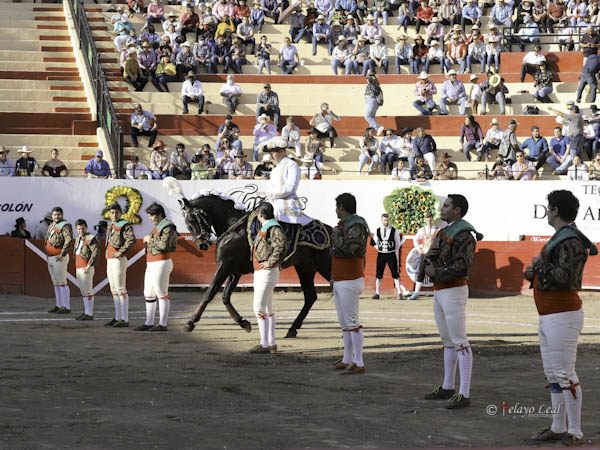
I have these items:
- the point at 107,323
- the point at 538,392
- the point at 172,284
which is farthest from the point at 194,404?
the point at 172,284

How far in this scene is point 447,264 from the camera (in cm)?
862

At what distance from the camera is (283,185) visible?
1280 centimetres

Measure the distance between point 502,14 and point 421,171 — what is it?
9.58 meters

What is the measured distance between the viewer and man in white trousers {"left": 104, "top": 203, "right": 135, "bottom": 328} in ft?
48.5

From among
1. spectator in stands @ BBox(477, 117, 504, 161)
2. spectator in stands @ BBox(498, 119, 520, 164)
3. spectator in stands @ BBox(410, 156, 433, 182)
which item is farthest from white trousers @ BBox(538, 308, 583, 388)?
spectator in stands @ BBox(477, 117, 504, 161)

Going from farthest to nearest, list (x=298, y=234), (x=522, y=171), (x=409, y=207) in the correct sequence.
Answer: (x=522, y=171) → (x=409, y=207) → (x=298, y=234)

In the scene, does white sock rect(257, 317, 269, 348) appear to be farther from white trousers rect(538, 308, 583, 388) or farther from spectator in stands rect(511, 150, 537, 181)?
spectator in stands rect(511, 150, 537, 181)

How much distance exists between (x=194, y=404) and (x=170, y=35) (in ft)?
68.5

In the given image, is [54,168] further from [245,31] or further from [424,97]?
[424,97]

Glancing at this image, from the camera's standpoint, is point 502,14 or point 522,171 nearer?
point 522,171

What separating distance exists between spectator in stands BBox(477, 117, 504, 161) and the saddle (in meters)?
12.2

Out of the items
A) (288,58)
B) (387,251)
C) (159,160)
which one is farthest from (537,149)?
(159,160)

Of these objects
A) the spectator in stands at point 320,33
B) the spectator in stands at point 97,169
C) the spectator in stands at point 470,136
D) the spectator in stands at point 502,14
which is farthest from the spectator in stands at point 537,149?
the spectator in stands at point 97,169

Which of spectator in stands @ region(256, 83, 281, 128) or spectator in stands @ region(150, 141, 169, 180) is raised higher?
spectator in stands @ region(256, 83, 281, 128)
